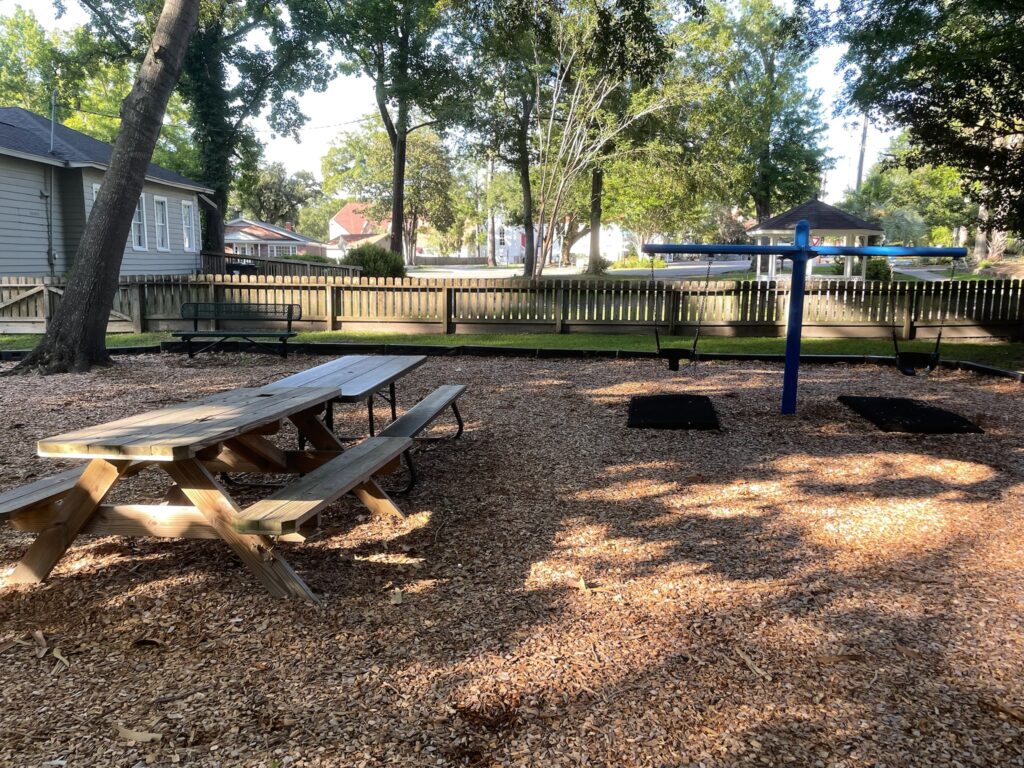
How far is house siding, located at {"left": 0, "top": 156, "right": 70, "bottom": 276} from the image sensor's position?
19031mm

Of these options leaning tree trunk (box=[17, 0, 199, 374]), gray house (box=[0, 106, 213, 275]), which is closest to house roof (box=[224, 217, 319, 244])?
gray house (box=[0, 106, 213, 275])

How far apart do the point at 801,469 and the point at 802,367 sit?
6025 mm

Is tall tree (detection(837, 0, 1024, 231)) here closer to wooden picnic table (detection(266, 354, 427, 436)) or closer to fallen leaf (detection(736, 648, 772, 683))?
wooden picnic table (detection(266, 354, 427, 436))

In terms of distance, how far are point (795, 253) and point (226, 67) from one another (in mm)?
29267

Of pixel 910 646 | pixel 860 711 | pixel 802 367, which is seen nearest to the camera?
pixel 860 711

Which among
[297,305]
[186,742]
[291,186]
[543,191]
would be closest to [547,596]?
[186,742]

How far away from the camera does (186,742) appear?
2.52 meters

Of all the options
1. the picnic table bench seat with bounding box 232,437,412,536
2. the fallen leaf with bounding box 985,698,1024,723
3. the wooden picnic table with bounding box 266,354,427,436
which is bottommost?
the fallen leaf with bounding box 985,698,1024,723

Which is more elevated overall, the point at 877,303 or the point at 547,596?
the point at 877,303

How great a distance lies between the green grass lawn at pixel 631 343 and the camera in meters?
13.4

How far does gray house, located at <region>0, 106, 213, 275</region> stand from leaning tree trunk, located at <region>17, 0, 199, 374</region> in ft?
32.3

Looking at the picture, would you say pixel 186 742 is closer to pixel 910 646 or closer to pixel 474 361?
pixel 910 646

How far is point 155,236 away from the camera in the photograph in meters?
25.3

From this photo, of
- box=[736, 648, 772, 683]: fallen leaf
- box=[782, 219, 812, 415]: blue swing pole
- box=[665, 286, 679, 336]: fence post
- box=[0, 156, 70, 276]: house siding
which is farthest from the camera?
box=[0, 156, 70, 276]: house siding
